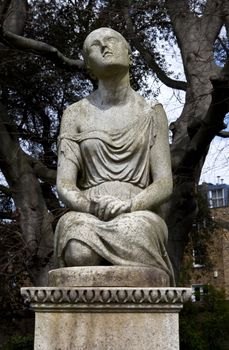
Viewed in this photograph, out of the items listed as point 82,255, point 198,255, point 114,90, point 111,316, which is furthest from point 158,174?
point 198,255

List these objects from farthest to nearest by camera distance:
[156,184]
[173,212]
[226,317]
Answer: [226,317], [173,212], [156,184]

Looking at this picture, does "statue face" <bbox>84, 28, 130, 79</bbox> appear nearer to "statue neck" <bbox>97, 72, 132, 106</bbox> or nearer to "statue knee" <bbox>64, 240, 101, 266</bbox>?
"statue neck" <bbox>97, 72, 132, 106</bbox>

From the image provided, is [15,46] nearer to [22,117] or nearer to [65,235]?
[22,117]

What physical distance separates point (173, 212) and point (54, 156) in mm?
3568

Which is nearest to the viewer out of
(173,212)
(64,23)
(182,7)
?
(173,212)

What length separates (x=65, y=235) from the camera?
15.1 ft

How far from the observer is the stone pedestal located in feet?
13.9

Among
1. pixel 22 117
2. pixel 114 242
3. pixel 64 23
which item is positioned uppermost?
pixel 64 23

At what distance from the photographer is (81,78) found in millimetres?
14906

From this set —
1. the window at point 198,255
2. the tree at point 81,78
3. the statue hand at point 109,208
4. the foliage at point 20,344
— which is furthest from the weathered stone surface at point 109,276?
the window at point 198,255

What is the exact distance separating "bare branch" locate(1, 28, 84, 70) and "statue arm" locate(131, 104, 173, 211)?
248 inches

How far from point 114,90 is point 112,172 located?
0.73 metres

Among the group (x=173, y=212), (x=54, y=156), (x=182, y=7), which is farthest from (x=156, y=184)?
(x=54, y=156)

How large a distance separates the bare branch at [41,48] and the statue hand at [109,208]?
6966mm
